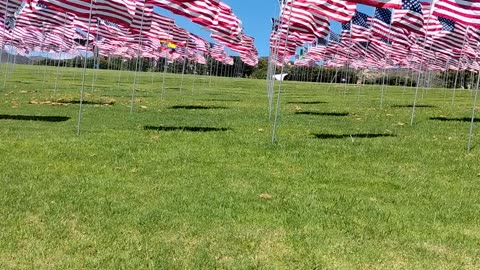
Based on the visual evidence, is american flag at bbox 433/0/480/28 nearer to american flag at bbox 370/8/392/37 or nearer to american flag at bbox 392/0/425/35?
american flag at bbox 392/0/425/35

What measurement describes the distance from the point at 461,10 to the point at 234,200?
703cm

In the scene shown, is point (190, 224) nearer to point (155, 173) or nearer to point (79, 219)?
point (79, 219)

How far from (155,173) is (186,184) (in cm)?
84

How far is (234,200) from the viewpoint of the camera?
23.1ft

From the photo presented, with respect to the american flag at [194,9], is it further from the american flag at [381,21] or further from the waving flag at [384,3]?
the american flag at [381,21]

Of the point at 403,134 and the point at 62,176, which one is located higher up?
the point at 403,134

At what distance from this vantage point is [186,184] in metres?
7.78

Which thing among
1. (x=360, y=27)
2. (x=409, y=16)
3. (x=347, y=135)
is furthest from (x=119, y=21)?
(x=360, y=27)

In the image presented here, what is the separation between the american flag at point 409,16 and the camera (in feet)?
55.5

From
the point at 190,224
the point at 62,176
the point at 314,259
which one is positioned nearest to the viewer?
the point at 314,259

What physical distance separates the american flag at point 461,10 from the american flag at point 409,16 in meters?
5.43

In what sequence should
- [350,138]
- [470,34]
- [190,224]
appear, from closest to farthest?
[190,224]
[350,138]
[470,34]

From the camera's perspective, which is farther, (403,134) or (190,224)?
(403,134)

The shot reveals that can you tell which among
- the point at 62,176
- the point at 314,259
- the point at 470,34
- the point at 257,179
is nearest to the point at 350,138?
the point at 257,179
